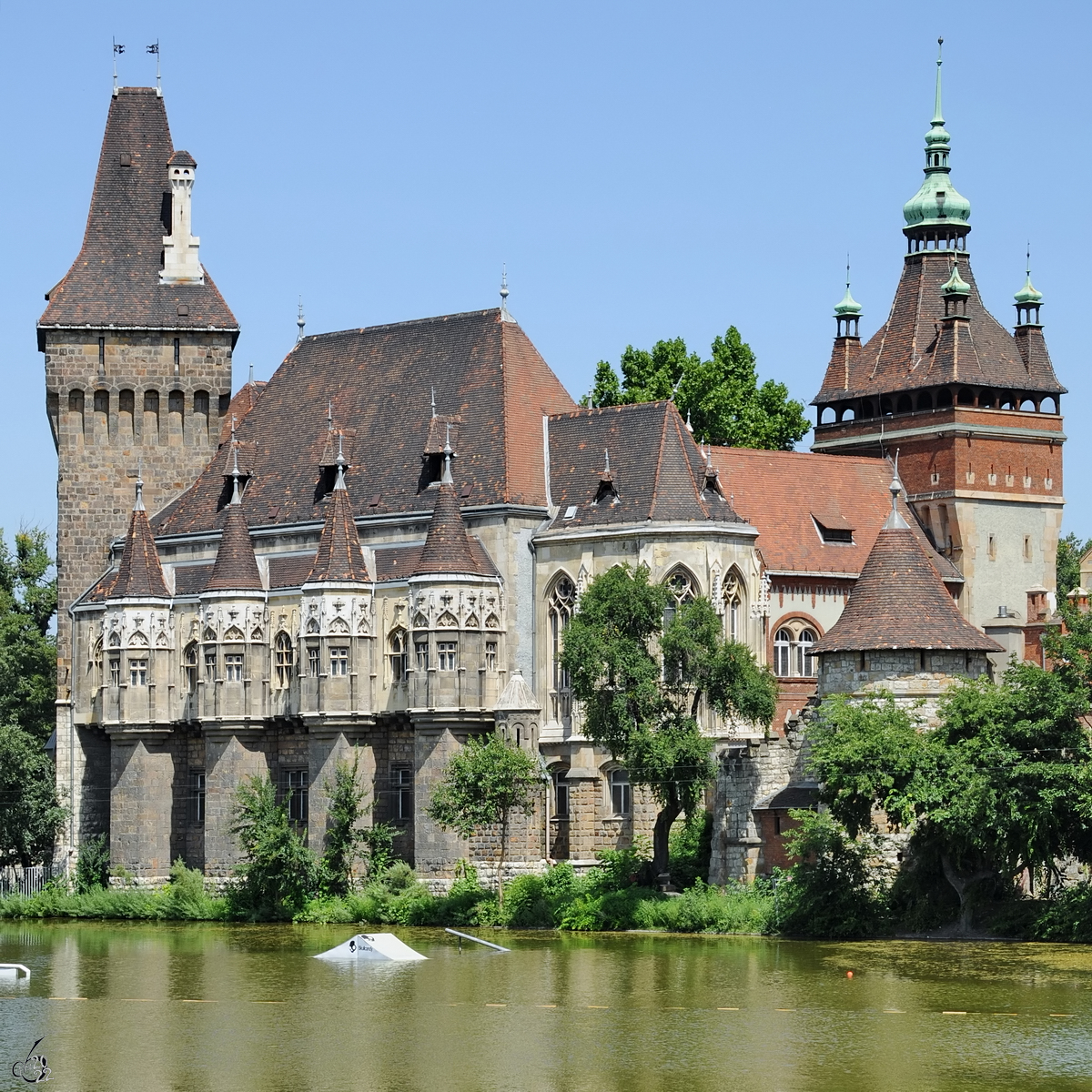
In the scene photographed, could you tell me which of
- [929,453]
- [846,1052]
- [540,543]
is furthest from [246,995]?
[929,453]

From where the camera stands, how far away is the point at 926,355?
97812mm

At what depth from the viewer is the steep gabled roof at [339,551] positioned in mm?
78375

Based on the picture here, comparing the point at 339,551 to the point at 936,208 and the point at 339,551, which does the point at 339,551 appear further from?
the point at 936,208

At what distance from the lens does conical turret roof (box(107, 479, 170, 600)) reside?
3273 inches

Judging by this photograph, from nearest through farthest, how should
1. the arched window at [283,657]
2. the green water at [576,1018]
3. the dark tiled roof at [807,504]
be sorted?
the green water at [576,1018] → the arched window at [283,657] → the dark tiled roof at [807,504]

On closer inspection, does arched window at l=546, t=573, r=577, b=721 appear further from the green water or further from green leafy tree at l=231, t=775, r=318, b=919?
the green water

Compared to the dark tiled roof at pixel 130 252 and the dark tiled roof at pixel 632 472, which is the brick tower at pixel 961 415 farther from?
the dark tiled roof at pixel 130 252

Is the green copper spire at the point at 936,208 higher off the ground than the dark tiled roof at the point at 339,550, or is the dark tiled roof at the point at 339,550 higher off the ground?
the green copper spire at the point at 936,208

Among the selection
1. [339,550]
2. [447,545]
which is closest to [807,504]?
[447,545]

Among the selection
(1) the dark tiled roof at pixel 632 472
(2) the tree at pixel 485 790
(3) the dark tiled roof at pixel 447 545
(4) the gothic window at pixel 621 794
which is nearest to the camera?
A: (2) the tree at pixel 485 790

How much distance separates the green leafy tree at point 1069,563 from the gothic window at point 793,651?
2918 centimetres

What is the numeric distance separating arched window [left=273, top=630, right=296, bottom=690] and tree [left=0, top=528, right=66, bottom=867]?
374 inches

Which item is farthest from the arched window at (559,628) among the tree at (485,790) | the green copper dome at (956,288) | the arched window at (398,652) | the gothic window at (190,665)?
the green copper dome at (956,288)

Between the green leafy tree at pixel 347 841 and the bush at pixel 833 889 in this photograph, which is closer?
the bush at pixel 833 889
